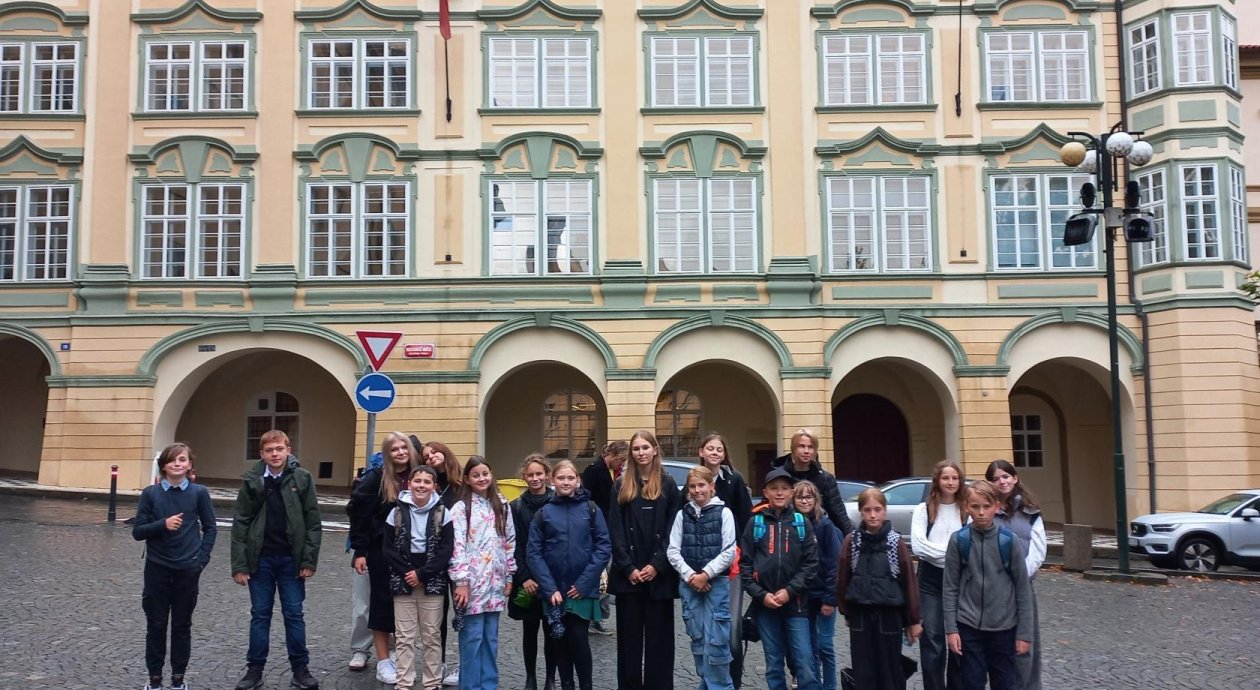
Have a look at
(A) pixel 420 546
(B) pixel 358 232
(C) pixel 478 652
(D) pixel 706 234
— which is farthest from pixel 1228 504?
(B) pixel 358 232

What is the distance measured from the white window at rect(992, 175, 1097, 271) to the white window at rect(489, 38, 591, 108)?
9.43 m

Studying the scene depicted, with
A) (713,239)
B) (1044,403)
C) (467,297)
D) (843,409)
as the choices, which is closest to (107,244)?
A: (467,297)

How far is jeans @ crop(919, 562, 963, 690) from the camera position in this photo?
766cm

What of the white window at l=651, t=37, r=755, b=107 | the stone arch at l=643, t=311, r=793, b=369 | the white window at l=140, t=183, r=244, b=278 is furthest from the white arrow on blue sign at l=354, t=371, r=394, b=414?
the white window at l=651, t=37, r=755, b=107

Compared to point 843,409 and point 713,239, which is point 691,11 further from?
point 843,409

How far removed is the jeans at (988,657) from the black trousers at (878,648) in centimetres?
46

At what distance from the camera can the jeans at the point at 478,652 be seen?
7.84 metres

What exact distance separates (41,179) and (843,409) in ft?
63.0

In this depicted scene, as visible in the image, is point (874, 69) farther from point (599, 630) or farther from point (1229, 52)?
point (599, 630)

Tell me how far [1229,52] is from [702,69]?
1143 cm

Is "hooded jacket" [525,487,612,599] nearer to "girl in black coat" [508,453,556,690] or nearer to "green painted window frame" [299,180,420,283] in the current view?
"girl in black coat" [508,453,556,690]

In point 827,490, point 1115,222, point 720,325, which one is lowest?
point 827,490

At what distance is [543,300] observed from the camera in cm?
2306

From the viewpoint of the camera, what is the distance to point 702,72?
23531 mm
